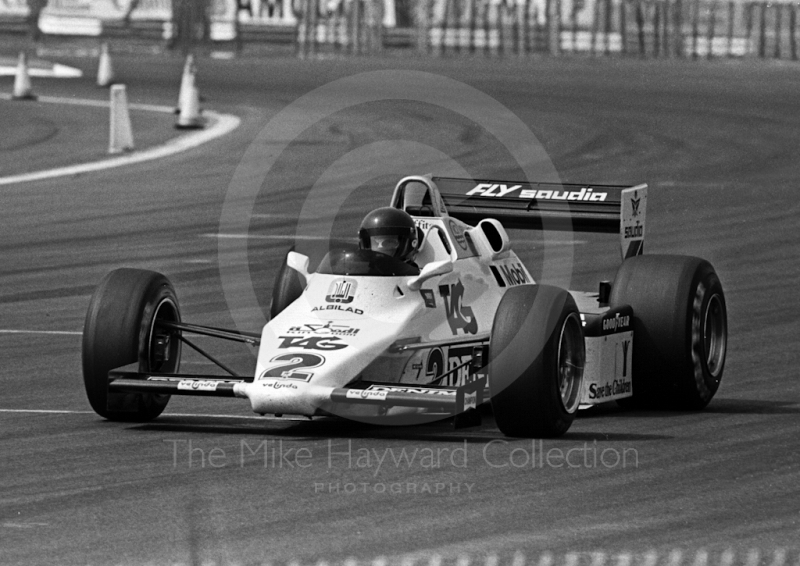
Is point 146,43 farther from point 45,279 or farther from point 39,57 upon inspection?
point 45,279

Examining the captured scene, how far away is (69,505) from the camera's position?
7246 mm

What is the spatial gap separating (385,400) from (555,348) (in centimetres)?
93

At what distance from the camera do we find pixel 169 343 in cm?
965

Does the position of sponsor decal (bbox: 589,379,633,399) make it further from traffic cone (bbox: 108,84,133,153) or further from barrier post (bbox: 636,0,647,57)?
barrier post (bbox: 636,0,647,57)

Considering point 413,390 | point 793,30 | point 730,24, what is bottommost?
point 413,390

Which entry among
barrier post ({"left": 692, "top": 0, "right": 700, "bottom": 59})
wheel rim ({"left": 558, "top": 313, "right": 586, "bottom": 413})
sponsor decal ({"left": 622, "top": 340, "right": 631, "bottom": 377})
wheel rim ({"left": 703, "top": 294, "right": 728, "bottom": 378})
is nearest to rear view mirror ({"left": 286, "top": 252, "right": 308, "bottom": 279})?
wheel rim ({"left": 558, "top": 313, "right": 586, "bottom": 413})

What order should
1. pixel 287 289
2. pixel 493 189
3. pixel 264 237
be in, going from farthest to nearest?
pixel 264 237, pixel 493 189, pixel 287 289

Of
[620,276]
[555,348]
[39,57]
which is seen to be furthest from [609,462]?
[39,57]

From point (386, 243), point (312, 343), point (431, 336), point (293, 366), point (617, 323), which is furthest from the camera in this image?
point (617, 323)

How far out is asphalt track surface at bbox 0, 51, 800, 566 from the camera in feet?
21.9

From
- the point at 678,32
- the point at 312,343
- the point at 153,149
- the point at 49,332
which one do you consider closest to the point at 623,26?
the point at 678,32

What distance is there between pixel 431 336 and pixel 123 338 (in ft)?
5.38

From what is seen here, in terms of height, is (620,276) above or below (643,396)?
above

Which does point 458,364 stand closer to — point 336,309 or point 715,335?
point 336,309
